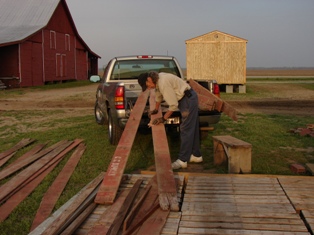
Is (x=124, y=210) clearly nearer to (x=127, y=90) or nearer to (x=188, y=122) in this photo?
(x=188, y=122)

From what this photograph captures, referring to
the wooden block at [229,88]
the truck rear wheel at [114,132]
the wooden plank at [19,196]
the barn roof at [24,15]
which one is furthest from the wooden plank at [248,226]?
the barn roof at [24,15]

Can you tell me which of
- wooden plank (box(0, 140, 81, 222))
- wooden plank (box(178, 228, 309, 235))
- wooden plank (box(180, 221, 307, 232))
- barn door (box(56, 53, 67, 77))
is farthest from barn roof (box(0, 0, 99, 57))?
wooden plank (box(178, 228, 309, 235))

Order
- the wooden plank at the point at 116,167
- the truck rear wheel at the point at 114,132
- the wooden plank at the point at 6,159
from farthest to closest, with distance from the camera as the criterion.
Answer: the truck rear wheel at the point at 114,132, the wooden plank at the point at 6,159, the wooden plank at the point at 116,167

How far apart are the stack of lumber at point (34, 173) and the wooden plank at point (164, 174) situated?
1435 millimetres

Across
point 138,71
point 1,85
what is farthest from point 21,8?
point 138,71

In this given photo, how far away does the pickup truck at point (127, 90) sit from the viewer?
7715mm

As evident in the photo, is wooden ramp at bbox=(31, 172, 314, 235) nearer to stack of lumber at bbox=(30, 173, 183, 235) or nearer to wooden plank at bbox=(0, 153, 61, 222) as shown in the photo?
stack of lumber at bbox=(30, 173, 183, 235)

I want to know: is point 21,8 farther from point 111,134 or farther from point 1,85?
point 111,134

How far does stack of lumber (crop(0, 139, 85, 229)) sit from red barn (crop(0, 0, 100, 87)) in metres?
20.9

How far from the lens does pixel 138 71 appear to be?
9.33 meters

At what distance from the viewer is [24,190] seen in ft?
19.3

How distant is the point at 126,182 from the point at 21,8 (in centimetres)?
3408

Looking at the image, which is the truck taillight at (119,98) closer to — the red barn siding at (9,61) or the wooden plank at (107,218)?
the wooden plank at (107,218)

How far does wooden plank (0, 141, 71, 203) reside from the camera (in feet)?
18.6
